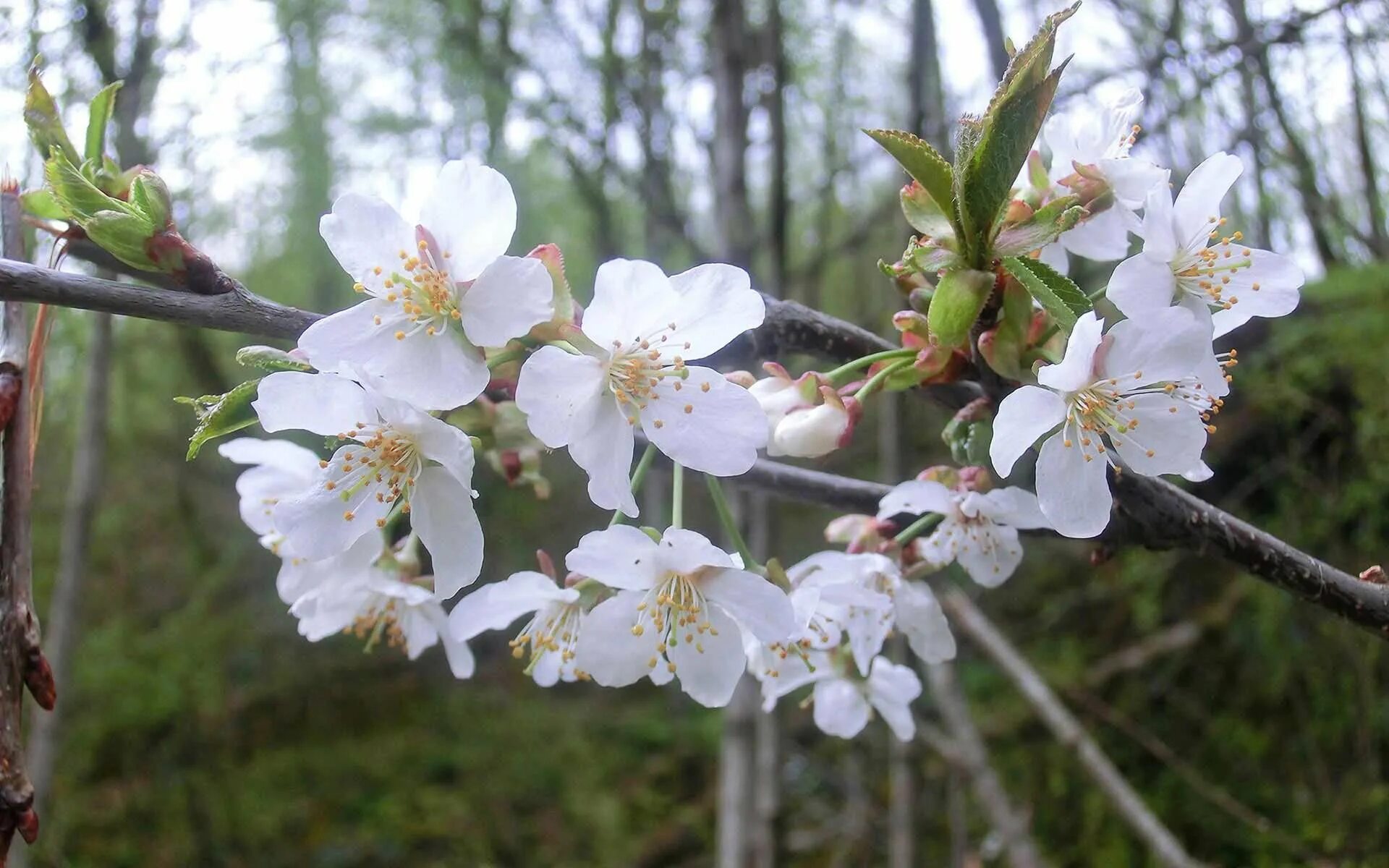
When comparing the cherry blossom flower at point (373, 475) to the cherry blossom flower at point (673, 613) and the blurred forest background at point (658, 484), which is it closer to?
the cherry blossom flower at point (673, 613)

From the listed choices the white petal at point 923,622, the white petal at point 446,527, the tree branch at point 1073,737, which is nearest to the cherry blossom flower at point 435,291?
the white petal at point 446,527

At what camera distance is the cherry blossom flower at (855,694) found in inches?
32.6

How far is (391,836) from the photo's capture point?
9.94 feet

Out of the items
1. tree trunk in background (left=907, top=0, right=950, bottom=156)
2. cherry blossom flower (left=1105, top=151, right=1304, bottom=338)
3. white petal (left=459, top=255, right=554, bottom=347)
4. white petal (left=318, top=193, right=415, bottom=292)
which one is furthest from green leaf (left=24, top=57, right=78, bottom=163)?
tree trunk in background (left=907, top=0, right=950, bottom=156)

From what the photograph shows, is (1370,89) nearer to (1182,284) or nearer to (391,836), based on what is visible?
(1182,284)

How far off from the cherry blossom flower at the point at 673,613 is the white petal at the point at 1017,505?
172 mm

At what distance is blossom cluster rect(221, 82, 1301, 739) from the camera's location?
0.53m

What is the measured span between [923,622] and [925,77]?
1.36m

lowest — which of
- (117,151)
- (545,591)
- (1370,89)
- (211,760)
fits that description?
(211,760)

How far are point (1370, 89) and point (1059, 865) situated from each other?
225 cm

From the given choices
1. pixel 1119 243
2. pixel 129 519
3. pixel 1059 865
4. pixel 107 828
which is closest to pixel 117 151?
pixel 1119 243

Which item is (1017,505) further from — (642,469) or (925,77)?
(925,77)

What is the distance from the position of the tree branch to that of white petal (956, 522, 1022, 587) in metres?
0.89

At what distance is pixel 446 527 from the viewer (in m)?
0.59
